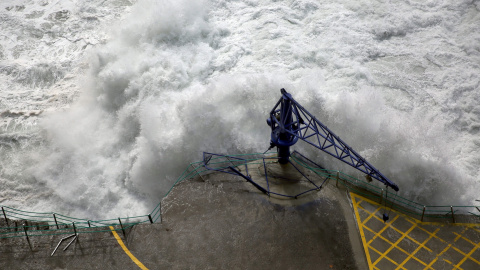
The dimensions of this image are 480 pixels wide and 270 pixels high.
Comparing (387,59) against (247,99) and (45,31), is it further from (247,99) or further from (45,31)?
(45,31)

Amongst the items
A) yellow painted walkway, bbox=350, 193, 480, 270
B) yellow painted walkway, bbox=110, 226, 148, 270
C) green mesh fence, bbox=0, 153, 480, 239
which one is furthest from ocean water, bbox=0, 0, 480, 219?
yellow painted walkway, bbox=110, 226, 148, 270

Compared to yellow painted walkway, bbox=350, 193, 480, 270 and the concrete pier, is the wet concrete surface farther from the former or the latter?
yellow painted walkway, bbox=350, 193, 480, 270

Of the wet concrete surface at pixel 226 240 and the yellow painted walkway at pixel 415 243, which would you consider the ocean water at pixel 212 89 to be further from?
the wet concrete surface at pixel 226 240

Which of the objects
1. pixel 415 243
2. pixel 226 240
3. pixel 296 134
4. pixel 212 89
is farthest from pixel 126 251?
pixel 415 243

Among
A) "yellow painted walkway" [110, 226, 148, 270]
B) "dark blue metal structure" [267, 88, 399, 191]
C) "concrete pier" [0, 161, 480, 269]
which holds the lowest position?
"yellow painted walkway" [110, 226, 148, 270]

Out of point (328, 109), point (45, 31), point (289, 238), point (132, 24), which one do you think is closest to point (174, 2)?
point (132, 24)

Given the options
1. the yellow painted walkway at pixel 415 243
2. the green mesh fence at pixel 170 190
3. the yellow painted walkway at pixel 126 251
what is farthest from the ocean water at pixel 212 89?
the yellow painted walkway at pixel 126 251
